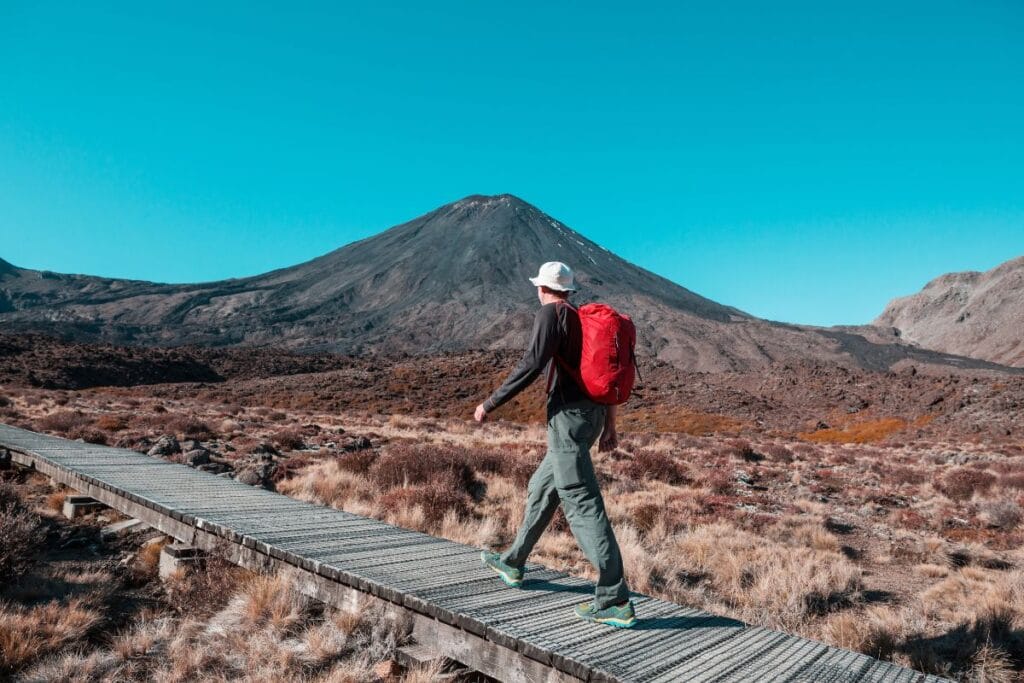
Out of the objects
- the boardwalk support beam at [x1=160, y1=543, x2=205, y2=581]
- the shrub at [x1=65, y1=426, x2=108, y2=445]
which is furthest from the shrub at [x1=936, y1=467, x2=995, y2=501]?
the shrub at [x1=65, y1=426, x2=108, y2=445]

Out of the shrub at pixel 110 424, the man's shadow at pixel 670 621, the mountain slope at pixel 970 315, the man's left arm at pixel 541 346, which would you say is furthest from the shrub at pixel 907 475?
the mountain slope at pixel 970 315

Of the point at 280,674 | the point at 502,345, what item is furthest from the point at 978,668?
the point at 502,345

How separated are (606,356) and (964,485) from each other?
514 inches

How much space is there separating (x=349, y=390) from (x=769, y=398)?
2737 centimetres

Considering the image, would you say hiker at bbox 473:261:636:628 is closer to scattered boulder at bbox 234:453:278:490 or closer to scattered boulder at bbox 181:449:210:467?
scattered boulder at bbox 234:453:278:490

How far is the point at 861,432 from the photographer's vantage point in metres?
33.6

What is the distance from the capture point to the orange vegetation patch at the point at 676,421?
34.1m

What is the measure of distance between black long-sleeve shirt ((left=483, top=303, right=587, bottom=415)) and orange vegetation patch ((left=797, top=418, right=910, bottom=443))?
3087 cm

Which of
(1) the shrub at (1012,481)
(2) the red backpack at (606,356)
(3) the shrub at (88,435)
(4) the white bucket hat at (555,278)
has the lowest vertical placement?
(3) the shrub at (88,435)

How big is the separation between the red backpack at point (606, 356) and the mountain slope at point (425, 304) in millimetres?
87129

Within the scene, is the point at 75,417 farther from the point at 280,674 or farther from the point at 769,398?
the point at 769,398

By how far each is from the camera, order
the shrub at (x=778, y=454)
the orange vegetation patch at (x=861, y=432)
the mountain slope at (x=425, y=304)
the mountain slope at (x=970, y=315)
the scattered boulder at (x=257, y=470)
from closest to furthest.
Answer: the scattered boulder at (x=257, y=470) → the shrub at (x=778, y=454) → the orange vegetation patch at (x=861, y=432) → the mountain slope at (x=425, y=304) → the mountain slope at (x=970, y=315)

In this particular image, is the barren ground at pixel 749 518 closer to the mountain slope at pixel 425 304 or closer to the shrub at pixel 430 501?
the shrub at pixel 430 501

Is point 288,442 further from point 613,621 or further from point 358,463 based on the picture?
point 613,621
